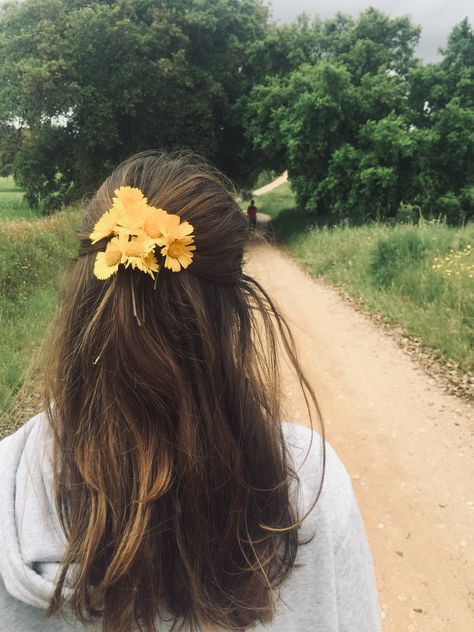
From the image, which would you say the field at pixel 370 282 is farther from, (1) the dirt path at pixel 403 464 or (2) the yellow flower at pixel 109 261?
(2) the yellow flower at pixel 109 261

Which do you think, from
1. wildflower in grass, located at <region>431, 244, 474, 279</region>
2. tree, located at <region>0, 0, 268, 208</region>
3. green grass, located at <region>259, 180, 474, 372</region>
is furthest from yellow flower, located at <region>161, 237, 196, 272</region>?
tree, located at <region>0, 0, 268, 208</region>

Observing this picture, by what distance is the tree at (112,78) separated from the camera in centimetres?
1311

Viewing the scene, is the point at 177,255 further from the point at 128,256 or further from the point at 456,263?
the point at 456,263

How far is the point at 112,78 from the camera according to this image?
44.2ft

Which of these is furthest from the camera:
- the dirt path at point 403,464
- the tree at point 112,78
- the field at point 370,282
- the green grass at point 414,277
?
the tree at point 112,78

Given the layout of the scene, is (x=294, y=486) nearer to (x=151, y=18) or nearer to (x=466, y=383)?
(x=466, y=383)

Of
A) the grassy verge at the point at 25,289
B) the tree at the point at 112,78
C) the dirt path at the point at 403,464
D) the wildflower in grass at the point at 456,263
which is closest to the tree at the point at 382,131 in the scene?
the tree at the point at 112,78

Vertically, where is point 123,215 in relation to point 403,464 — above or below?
above

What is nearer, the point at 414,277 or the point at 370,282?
the point at 414,277

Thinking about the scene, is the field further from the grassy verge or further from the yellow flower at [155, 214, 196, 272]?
the yellow flower at [155, 214, 196, 272]

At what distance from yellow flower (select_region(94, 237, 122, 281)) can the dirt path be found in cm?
67

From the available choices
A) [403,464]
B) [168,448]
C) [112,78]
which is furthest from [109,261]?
[112,78]

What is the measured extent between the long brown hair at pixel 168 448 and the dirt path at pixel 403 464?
58cm

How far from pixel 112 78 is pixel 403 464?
540 inches
